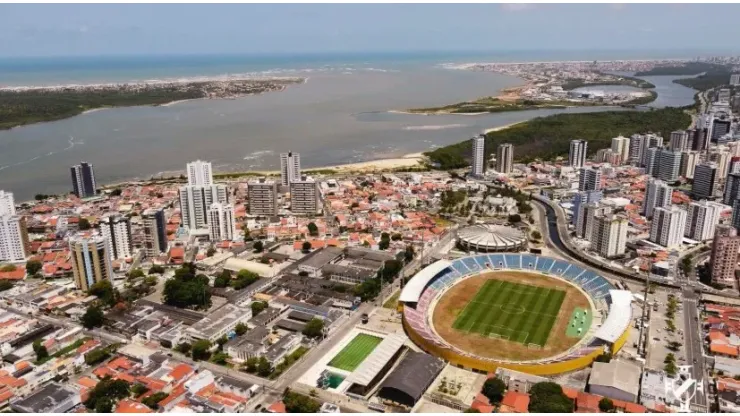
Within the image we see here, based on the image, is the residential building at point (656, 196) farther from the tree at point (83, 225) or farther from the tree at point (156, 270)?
the tree at point (83, 225)

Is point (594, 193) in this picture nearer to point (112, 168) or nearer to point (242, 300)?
point (242, 300)

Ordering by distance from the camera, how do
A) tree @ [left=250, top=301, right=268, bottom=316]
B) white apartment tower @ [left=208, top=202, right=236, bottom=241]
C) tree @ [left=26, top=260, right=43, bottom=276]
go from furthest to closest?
1. white apartment tower @ [left=208, top=202, right=236, bottom=241]
2. tree @ [left=26, top=260, right=43, bottom=276]
3. tree @ [left=250, top=301, right=268, bottom=316]

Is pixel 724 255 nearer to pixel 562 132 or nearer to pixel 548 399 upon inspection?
pixel 548 399

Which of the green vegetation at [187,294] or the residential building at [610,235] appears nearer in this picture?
the green vegetation at [187,294]

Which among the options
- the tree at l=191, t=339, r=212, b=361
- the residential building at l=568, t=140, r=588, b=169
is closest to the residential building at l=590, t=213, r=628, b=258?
the residential building at l=568, t=140, r=588, b=169

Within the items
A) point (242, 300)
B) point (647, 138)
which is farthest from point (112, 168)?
point (647, 138)

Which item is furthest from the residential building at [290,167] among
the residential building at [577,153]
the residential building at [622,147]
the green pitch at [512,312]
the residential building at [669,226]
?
the residential building at [622,147]

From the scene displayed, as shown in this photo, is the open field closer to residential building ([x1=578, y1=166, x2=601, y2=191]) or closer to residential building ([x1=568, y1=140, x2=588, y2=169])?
residential building ([x1=578, y1=166, x2=601, y2=191])
